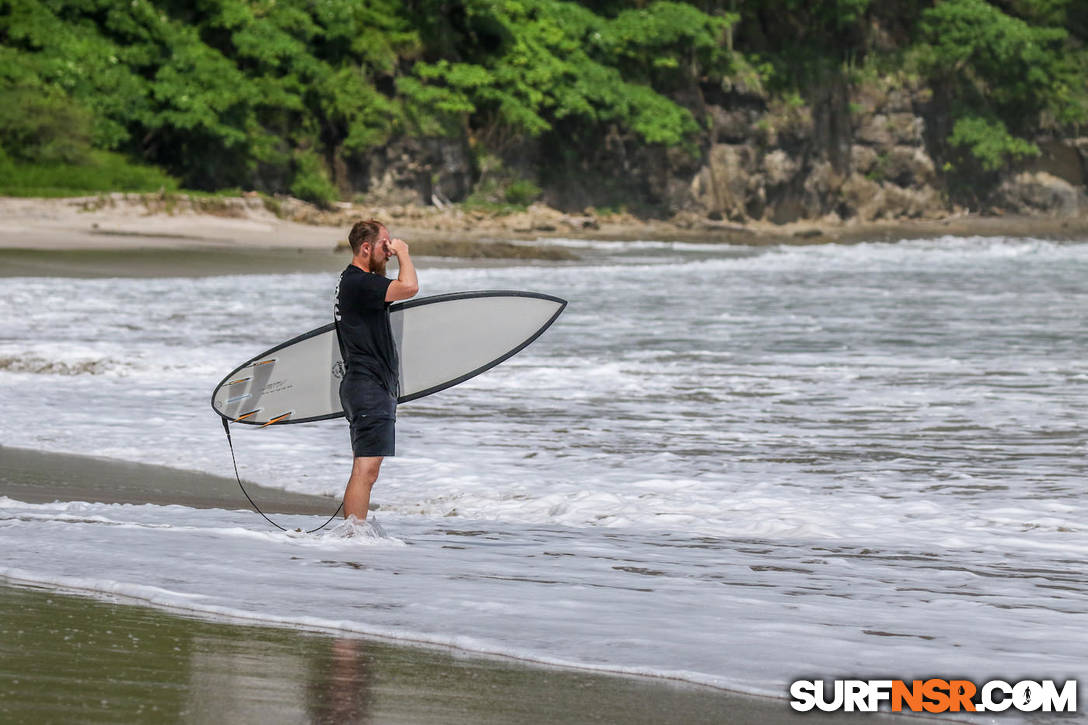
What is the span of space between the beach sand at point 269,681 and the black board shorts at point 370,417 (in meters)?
1.37

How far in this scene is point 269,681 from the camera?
2.94 metres

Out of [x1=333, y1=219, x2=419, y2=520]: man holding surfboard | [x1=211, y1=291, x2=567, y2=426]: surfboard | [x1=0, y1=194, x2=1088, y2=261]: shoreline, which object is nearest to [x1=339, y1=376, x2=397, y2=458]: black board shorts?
[x1=333, y1=219, x2=419, y2=520]: man holding surfboard

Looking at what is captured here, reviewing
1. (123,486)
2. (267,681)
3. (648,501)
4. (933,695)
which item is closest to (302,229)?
(123,486)

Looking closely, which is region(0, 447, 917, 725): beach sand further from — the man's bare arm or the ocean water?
the man's bare arm

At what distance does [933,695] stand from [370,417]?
95.2 inches

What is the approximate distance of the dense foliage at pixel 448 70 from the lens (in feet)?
93.0

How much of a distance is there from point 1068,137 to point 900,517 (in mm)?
46761

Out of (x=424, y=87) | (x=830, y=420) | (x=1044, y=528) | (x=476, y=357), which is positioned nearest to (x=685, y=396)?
(x=830, y=420)

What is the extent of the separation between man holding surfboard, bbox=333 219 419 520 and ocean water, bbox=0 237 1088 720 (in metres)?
0.27

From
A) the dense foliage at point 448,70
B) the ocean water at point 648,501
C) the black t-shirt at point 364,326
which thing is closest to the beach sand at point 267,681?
the ocean water at point 648,501

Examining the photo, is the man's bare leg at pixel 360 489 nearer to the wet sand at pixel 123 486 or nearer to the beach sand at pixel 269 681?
the wet sand at pixel 123 486

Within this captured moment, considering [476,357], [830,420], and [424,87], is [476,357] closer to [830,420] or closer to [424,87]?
[830,420]

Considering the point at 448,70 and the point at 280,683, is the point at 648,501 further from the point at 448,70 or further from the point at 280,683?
the point at 448,70

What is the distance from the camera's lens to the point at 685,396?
9070 millimetres
